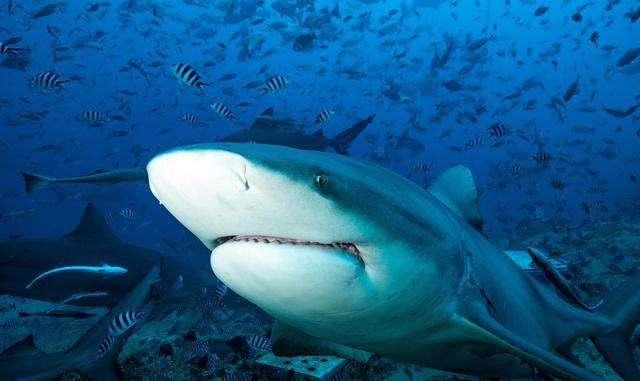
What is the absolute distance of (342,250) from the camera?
1657 mm

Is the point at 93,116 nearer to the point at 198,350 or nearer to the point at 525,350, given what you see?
the point at 198,350

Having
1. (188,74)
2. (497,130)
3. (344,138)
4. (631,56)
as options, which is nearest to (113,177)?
(188,74)

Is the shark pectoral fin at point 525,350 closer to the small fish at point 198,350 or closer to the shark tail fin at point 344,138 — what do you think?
the small fish at point 198,350

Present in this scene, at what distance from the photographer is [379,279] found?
1752 mm

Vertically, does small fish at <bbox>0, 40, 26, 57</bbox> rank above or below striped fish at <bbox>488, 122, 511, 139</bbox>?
above

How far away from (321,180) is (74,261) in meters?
6.23

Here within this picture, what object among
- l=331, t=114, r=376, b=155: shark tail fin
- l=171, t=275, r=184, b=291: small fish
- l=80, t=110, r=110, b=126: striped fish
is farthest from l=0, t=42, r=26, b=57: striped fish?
l=331, t=114, r=376, b=155: shark tail fin

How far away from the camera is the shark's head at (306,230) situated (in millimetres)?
1434

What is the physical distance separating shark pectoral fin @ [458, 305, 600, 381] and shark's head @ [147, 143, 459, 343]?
0.29m

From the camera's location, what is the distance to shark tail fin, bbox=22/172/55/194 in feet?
15.6

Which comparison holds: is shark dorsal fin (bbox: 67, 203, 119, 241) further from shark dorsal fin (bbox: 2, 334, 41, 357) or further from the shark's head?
the shark's head

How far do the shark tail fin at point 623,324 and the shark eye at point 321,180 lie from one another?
3.03m

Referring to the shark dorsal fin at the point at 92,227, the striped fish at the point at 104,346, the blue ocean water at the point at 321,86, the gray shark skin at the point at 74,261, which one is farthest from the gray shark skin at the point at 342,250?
the blue ocean water at the point at 321,86

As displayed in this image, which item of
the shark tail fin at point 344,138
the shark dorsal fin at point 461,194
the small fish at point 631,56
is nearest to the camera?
the shark dorsal fin at point 461,194
